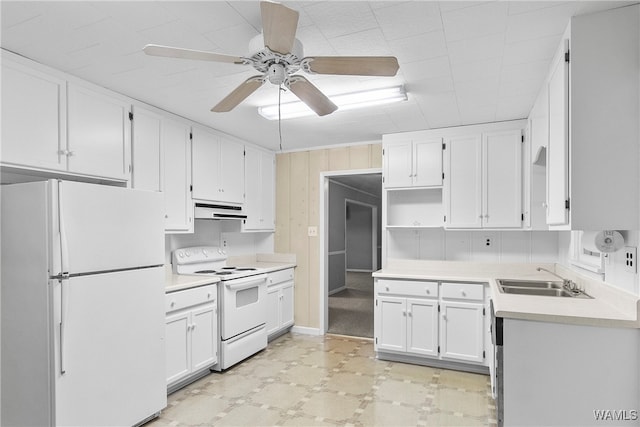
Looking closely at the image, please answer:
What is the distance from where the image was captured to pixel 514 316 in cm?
191

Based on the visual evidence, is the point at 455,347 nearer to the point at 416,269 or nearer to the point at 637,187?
the point at 416,269

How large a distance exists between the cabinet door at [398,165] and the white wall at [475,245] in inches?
23.6

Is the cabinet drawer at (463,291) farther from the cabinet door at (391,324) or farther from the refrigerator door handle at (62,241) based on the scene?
the refrigerator door handle at (62,241)

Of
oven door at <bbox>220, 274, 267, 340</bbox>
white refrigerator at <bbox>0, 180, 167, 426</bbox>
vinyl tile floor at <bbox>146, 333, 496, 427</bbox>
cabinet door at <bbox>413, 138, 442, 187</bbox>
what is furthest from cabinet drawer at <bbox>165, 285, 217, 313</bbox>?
cabinet door at <bbox>413, 138, 442, 187</bbox>

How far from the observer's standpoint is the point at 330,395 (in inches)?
117

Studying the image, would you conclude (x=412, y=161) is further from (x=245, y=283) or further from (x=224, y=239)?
(x=224, y=239)

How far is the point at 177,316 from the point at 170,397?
0.64m

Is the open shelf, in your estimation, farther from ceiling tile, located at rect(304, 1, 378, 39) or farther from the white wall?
ceiling tile, located at rect(304, 1, 378, 39)

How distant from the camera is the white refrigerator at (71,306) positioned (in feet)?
6.79

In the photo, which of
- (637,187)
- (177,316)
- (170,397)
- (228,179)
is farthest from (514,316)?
(228,179)

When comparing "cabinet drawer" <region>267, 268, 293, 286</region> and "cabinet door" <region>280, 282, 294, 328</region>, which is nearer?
"cabinet drawer" <region>267, 268, 293, 286</region>

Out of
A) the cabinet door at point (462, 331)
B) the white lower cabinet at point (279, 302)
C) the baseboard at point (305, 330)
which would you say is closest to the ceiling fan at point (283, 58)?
the cabinet door at point (462, 331)

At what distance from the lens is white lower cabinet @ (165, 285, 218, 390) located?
2920 millimetres

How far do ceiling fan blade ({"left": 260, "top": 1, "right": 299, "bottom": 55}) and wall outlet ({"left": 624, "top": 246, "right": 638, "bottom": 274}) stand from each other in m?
1.94
